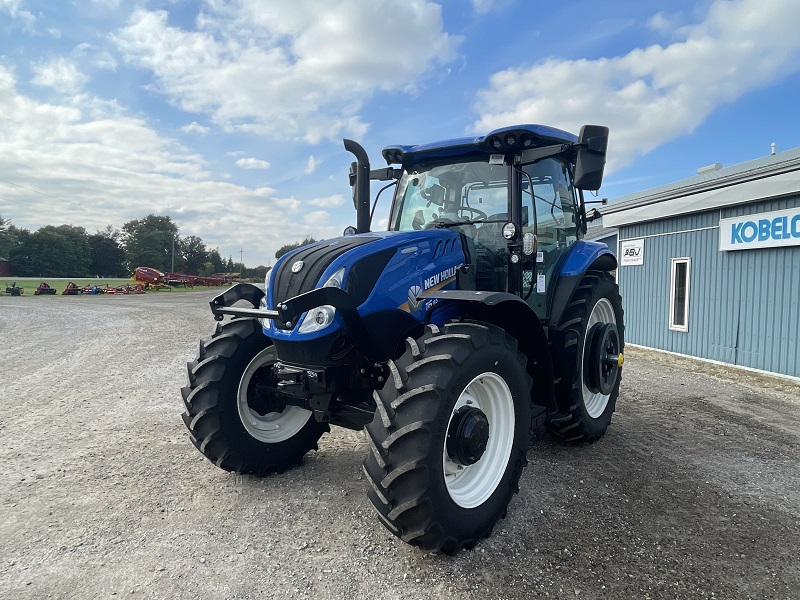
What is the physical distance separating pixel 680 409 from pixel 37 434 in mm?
6585

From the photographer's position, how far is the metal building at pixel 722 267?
7.65 meters

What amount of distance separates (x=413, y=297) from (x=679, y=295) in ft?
27.6

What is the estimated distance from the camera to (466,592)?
95.5 inches

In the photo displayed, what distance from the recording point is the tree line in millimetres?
61344

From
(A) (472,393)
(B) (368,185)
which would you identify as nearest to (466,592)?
(A) (472,393)

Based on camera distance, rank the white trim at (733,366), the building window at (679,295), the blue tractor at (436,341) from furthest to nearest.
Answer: the building window at (679,295) → the white trim at (733,366) → the blue tractor at (436,341)

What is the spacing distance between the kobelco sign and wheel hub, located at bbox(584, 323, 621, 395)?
476cm

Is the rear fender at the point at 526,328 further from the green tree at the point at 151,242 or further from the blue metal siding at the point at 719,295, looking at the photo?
the green tree at the point at 151,242

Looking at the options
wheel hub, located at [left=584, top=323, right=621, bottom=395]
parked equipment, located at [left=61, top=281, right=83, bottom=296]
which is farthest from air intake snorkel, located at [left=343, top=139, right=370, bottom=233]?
parked equipment, located at [left=61, top=281, right=83, bottom=296]

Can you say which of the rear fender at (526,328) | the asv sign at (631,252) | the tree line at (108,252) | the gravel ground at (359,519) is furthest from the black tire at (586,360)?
the tree line at (108,252)

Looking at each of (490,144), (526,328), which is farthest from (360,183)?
(526,328)

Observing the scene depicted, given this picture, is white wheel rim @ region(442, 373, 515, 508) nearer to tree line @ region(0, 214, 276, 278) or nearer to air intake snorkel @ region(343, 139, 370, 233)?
air intake snorkel @ region(343, 139, 370, 233)

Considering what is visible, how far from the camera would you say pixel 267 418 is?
382 cm

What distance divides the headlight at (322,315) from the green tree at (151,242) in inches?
2800
